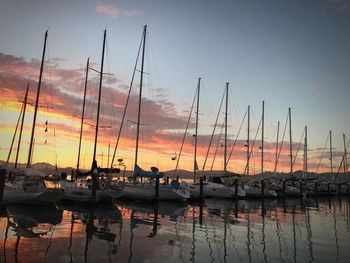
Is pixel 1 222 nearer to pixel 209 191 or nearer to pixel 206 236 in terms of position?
pixel 206 236

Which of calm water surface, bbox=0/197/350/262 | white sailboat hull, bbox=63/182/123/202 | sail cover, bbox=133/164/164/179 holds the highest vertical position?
sail cover, bbox=133/164/164/179

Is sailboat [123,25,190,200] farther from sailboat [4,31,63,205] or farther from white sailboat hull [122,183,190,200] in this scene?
sailboat [4,31,63,205]

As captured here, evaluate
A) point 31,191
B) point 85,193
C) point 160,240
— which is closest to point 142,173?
point 85,193

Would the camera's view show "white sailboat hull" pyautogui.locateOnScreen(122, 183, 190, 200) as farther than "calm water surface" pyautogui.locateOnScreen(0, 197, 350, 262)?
Yes

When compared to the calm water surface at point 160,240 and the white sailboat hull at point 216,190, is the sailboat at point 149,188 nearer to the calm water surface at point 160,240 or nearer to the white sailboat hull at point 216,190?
the white sailboat hull at point 216,190

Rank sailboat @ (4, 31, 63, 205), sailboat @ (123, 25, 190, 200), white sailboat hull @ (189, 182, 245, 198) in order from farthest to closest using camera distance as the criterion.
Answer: white sailboat hull @ (189, 182, 245, 198)
sailboat @ (123, 25, 190, 200)
sailboat @ (4, 31, 63, 205)

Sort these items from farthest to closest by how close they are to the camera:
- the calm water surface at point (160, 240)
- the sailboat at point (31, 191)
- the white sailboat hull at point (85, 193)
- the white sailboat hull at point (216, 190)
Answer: the white sailboat hull at point (216, 190) → the white sailboat hull at point (85, 193) → the sailboat at point (31, 191) → the calm water surface at point (160, 240)

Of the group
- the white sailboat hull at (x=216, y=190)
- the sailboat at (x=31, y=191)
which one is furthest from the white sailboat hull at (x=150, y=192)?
the sailboat at (x=31, y=191)

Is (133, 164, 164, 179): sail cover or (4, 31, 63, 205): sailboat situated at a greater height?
(133, 164, 164, 179): sail cover

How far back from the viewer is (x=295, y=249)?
14.5m

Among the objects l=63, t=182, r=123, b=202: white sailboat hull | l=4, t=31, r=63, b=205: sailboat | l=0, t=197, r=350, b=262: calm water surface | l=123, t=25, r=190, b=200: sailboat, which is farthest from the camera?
l=123, t=25, r=190, b=200: sailboat

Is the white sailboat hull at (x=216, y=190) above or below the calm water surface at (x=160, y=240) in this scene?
above

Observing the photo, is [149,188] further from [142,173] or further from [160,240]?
[160,240]

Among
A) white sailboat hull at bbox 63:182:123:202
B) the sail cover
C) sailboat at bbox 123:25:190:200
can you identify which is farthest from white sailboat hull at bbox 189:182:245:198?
white sailboat hull at bbox 63:182:123:202
